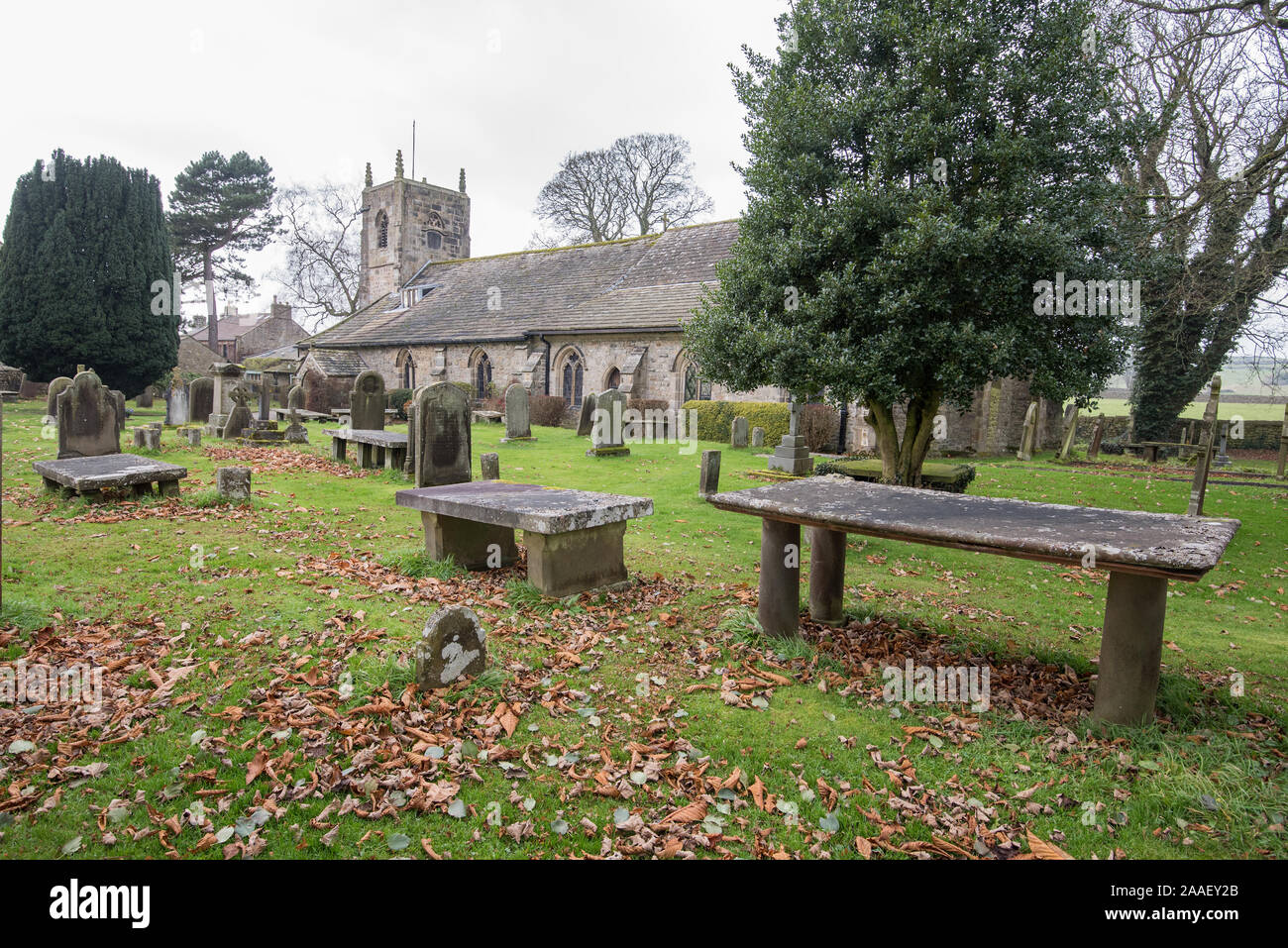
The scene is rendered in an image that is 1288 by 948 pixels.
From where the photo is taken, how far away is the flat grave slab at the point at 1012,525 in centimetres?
371

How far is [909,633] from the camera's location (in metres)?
5.78

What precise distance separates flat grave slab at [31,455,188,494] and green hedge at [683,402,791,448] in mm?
14574

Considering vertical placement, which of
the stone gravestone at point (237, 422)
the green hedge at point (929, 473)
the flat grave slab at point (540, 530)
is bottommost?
the flat grave slab at point (540, 530)

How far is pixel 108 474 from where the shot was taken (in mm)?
8758

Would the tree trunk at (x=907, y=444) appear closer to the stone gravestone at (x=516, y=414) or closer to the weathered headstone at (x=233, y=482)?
the weathered headstone at (x=233, y=482)

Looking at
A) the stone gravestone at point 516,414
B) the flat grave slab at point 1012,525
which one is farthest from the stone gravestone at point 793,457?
the stone gravestone at point 516,414

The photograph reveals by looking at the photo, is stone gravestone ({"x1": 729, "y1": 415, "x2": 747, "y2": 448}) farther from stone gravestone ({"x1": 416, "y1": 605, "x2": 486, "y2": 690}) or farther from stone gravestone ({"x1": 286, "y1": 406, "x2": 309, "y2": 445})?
stone gravestone ({"x1": 416, "y1": 605, "x2": 486, "y2": 690})

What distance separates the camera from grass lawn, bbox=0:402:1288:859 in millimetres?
3152

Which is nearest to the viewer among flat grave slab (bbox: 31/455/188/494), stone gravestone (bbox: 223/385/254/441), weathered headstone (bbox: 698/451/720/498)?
flat grave slab (bbox: 31/455/188/494)

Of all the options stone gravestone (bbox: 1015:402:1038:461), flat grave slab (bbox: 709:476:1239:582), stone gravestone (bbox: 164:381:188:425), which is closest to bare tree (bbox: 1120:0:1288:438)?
flat grave slab (bbox: 709:476:1239:582)

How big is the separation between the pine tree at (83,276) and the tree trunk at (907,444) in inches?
981

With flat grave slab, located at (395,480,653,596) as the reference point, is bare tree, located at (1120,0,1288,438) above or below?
above
